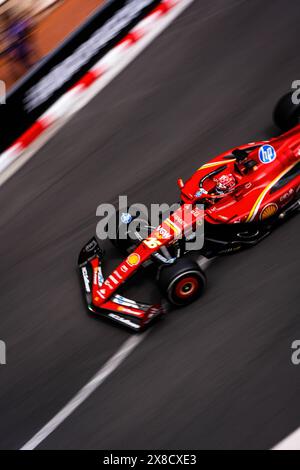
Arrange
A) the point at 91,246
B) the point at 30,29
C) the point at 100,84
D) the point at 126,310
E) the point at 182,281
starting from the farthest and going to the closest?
the point at 100,84 < the point at 30,29 < the point at 91,246 < the point at 126,310 < the point at 182,281

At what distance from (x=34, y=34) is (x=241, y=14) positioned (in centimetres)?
348

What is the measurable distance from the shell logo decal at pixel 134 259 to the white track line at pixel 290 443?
2360 millimetres

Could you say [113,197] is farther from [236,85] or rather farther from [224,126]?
[236,85]

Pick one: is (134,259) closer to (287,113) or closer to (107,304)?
(107,304)

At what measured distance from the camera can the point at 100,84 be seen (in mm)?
8461

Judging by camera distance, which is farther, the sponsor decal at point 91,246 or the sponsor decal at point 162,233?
the sponsor decal at point 91,246

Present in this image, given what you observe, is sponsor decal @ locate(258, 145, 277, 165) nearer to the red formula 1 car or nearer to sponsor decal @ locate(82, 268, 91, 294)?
the red formula 1 car

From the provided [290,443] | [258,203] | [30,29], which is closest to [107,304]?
[258,203]

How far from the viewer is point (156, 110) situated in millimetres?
7898

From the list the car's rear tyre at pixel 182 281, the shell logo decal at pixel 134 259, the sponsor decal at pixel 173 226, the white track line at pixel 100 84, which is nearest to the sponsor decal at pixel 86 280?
the shell logo decal at pixel 134 259

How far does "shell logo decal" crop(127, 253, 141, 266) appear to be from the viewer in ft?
18.8

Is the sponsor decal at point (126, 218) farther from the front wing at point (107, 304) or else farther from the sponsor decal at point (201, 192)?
the sponsor decal at point (201, 192)

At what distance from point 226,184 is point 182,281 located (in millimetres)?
1244

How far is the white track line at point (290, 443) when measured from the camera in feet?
16.2
